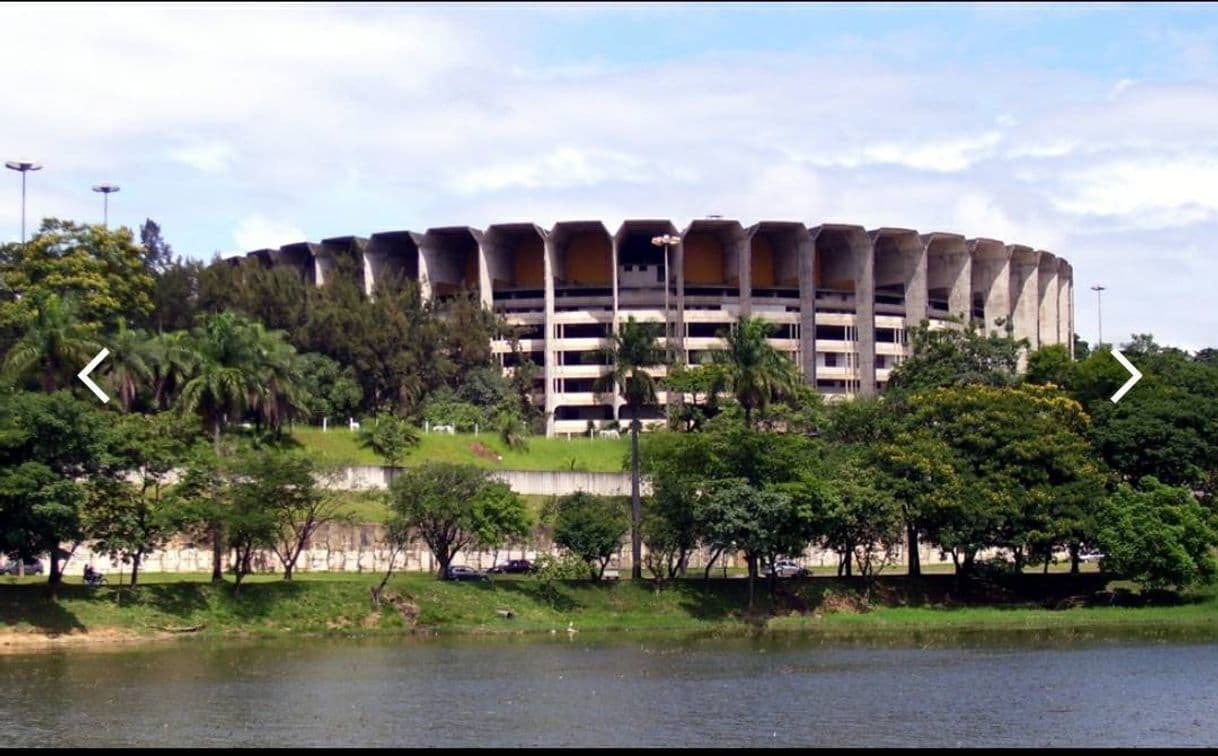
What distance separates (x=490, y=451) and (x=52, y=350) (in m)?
34.5

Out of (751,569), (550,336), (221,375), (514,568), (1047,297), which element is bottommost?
(514,568)

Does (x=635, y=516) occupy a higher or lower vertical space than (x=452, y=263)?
lower

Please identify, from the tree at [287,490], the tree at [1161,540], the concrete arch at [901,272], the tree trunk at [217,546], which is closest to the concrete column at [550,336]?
the concrete arch at [901,272]

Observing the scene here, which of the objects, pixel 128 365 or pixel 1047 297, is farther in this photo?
pixel 1047 297

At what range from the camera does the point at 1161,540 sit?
260ft

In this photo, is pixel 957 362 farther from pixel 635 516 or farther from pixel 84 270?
pixel 84 270

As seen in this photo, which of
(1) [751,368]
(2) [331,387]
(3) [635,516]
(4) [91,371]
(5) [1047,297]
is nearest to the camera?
(3) [635,516]

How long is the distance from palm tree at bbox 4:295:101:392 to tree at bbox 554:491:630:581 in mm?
25370

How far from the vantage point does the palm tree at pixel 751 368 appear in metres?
91.8

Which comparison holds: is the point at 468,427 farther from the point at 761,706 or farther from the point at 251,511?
the point at 761,706

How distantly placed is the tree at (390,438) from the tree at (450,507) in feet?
67.9

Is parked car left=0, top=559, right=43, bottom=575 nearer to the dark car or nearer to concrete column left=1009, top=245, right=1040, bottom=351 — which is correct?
the dark car

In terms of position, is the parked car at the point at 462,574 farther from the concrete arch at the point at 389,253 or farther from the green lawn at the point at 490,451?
the concrete arch at the point at 389,253

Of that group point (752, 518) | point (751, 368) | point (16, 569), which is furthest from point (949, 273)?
point (16, 569)
